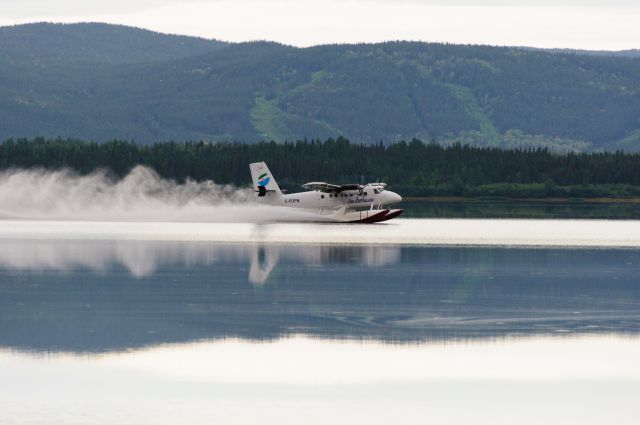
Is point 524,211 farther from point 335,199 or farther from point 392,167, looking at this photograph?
point 392,167

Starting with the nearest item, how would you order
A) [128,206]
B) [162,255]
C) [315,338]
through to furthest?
[315,338] < [162,255] < [128,206]

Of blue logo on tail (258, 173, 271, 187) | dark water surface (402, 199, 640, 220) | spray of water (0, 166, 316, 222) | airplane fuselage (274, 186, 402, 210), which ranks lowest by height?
dark water surface (402, 199, 640, 220)

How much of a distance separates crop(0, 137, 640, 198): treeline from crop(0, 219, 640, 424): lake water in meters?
127

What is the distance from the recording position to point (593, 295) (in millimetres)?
36062

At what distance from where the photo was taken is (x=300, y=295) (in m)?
34.9

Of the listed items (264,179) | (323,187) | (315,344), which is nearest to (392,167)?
(264,179)

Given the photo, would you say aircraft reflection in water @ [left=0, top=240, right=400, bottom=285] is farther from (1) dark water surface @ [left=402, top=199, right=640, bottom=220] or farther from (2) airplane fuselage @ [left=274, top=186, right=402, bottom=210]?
(1) dark water surface @ [left=402, top=199, right=640, bottom=220]

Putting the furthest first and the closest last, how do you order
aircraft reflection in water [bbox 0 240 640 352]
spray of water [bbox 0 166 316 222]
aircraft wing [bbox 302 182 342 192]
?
spray of water [bbox 0 166 316 222], aircraft wing [bbox 302 182 342 192], aircraft reflection in water [bbox 0 240 640 352]

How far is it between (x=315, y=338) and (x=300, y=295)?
8188 millimetres

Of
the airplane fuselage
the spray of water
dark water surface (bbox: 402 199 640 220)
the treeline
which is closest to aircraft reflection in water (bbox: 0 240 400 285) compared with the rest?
the airplane fuselage

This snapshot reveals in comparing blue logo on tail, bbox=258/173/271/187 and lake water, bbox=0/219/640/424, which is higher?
blue logo on tail, bbox=258/173/271/187

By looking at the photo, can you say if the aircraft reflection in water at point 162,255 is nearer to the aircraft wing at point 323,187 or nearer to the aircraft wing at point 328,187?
the aircraft wing at point 328,187

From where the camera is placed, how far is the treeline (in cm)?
17800

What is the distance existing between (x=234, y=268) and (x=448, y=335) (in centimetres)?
1723
